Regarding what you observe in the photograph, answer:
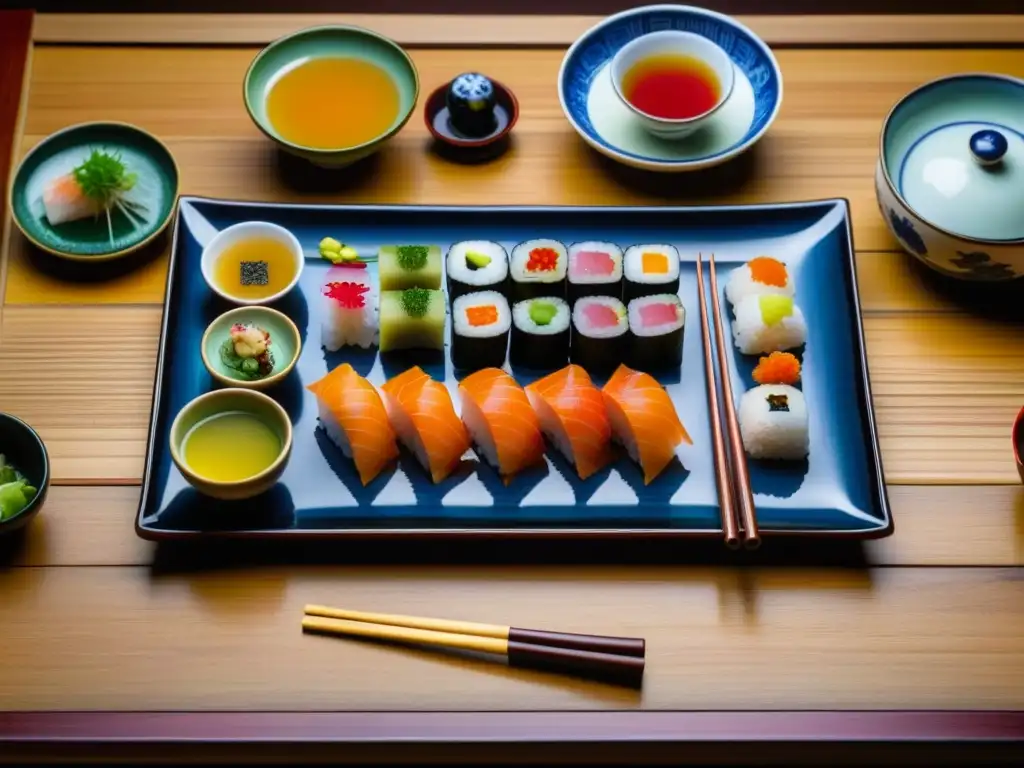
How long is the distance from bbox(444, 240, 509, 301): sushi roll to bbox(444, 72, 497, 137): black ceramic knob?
37 cm

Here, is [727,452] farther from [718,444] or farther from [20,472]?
[20,472]

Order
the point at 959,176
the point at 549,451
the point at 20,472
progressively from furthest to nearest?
the point at 959,176, the point at 549,451, the point at 20,472

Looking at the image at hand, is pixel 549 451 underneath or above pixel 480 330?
underneath

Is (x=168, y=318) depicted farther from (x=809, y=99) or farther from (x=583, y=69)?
(x=809, y=99)

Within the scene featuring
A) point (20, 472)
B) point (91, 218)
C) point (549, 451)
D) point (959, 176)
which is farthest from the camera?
point (91, 218)

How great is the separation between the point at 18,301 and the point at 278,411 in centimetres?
72

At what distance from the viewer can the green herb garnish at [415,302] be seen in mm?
2334

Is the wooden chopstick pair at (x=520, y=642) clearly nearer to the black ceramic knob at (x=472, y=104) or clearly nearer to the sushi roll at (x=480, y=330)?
the sushi roll at (x=480, y=330)

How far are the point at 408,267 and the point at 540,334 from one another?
0.32 metres

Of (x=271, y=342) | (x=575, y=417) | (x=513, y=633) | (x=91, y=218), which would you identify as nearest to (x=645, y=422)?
(x=575, y=417)

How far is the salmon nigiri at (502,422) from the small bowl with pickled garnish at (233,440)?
0.35 meters

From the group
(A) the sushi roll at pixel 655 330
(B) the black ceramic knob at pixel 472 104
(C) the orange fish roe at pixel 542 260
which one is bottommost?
(A) the sushi roll at pixel 655 330

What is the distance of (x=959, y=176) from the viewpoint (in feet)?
7.86

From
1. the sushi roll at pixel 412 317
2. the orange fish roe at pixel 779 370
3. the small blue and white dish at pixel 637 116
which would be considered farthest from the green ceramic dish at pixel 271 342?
the orange fish roe at pixel 779 370
